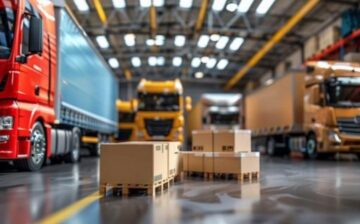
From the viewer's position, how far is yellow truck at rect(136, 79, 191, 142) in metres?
17.4

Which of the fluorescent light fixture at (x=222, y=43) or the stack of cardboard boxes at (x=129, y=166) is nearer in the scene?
the stack of cardboard boxes at (x=129, y=166)

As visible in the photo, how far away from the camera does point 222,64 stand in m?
30.2

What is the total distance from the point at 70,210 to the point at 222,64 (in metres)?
26.1

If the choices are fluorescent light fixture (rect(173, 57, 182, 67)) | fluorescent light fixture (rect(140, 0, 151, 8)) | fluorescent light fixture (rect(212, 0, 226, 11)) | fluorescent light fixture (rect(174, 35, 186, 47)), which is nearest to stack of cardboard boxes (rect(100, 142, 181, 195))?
fluorescent light fixture (rect(212, 0, 226, 11))

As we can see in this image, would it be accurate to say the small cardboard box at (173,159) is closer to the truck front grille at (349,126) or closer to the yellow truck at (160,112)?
the truck front grille at (349,126)

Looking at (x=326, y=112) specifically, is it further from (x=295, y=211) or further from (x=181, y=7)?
(x=295, y=211)

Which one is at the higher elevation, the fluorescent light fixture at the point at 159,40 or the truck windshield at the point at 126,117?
the fluorescent light fixture at the point at 159,40

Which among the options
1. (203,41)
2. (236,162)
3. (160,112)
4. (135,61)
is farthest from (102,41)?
(236,162)

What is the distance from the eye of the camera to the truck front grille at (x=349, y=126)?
14.2m

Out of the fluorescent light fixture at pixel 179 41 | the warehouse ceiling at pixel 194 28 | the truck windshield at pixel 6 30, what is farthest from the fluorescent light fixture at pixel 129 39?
the truck windshield at pixel 6 30

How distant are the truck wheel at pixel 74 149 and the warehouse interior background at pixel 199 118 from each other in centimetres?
6

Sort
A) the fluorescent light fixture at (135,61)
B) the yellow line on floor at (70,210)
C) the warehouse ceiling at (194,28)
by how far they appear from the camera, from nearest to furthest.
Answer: the yellow line on floor at (70,210) → the warehouse ceiling at (194,28) → the fluorescent light fixture at (135,61)

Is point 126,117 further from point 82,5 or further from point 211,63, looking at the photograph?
point 82,5

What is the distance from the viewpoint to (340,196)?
5.96m
